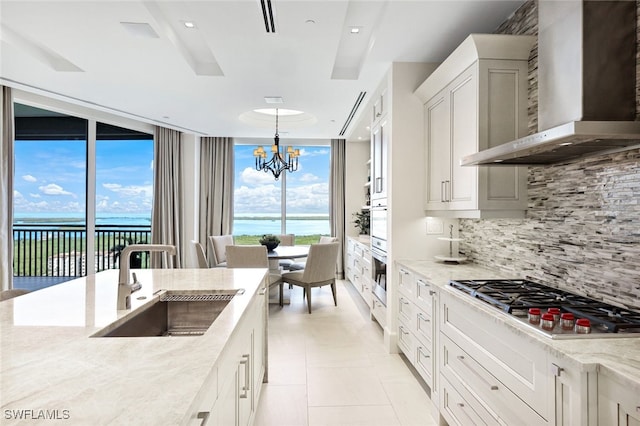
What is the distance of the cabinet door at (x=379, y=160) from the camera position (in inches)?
139

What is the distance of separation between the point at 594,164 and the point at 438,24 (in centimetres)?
148

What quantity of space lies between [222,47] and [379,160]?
192 centimetres

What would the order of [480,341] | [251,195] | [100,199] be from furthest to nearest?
1. [251,195]
2. [100,199]
3. [480,341]

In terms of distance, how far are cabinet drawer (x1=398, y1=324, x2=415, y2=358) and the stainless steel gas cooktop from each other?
100cm

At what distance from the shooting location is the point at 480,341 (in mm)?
1635

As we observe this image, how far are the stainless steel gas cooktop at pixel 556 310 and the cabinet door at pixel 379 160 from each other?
179 centimetres

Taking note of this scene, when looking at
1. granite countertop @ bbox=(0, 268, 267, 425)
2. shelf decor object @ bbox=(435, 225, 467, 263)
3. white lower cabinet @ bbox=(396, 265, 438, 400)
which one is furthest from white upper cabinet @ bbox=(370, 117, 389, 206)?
granite countertop @ bbox=(0, 268, 267, 425)

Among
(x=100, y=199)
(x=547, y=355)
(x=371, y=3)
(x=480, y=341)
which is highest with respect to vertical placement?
(x=371, y=3)

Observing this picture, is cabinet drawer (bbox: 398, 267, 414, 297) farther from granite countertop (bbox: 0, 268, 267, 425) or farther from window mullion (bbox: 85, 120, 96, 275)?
window mullion (bbox: 85, 120, 96, 275)

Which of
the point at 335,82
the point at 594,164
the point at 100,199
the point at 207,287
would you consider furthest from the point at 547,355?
the point at 100,199

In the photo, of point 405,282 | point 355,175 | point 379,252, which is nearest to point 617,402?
point 405,282

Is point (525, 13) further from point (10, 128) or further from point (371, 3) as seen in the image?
point (10, 128)

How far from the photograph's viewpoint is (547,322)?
130cm

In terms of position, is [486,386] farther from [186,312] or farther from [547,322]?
[186,312]
